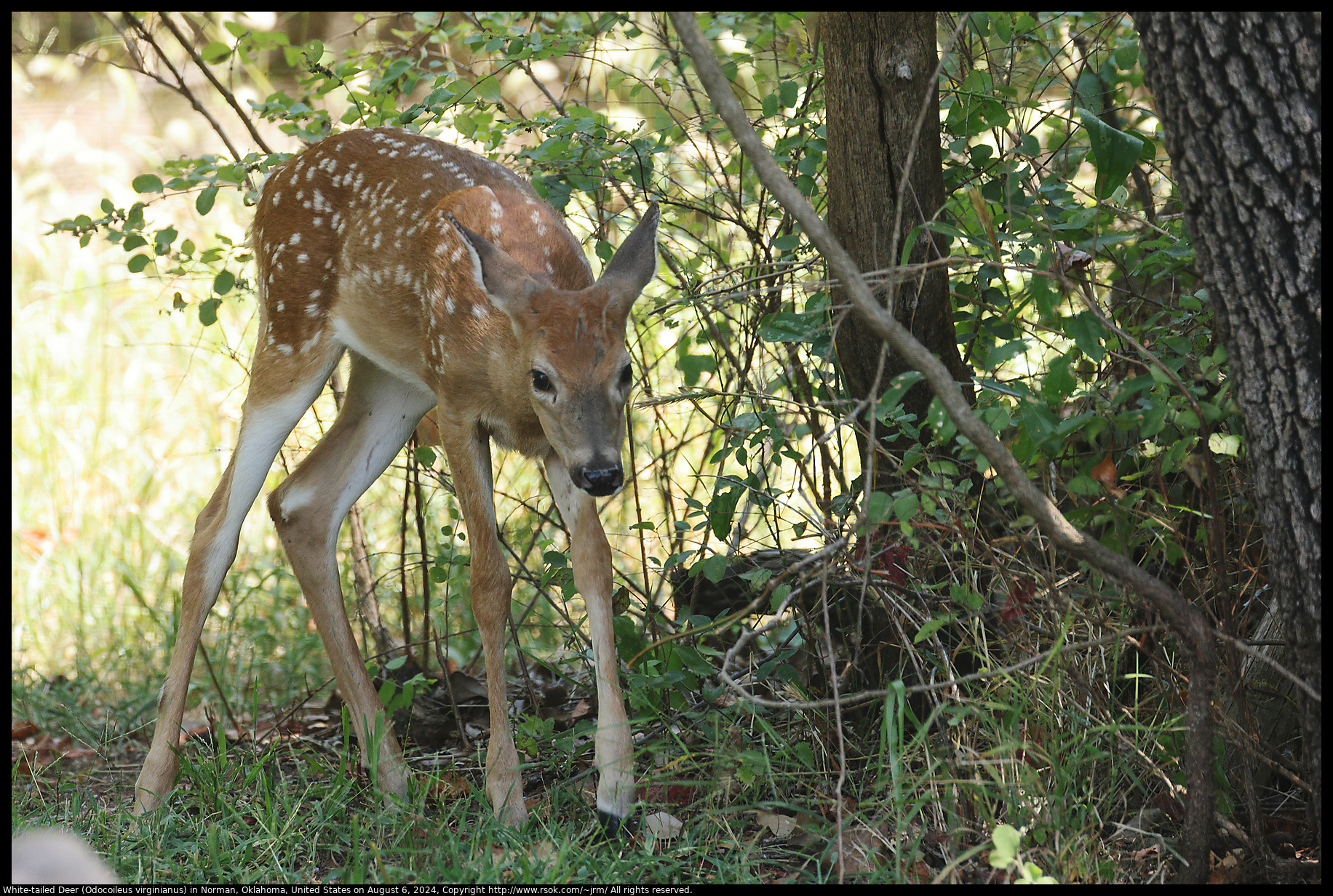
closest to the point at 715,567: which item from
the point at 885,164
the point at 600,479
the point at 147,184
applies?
the point at 600,479

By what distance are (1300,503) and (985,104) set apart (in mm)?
1473

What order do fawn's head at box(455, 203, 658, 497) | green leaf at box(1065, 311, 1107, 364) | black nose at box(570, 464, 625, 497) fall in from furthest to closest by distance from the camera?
fawn's head at box(455, 203, 658, 497) < black nose at box(570, 464, 625, 497) < green leaf at box(1065, 311, 1107, 364)

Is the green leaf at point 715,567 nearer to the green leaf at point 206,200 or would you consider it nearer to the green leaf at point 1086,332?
the green leaf at point 1086,332

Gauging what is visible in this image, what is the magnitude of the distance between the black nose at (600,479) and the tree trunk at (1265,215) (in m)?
1.56

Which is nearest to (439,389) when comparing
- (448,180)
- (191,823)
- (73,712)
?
(448,180)

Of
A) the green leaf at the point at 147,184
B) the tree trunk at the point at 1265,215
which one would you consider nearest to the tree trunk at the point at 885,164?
the tree trunk at the point at 1265,215

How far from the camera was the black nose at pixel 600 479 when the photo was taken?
319cm

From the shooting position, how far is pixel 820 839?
3.01 meters

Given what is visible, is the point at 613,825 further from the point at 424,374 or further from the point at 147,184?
the point at 147,184

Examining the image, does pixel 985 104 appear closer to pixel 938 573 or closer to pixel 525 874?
pixel 938 573

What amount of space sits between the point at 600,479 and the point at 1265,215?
173cm

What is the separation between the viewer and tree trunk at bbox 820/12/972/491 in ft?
10.7

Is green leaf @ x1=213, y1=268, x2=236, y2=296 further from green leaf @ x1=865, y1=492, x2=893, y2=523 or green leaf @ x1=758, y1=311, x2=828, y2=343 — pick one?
green leaf @ x1=865, y1=492, x2=893, y2=523

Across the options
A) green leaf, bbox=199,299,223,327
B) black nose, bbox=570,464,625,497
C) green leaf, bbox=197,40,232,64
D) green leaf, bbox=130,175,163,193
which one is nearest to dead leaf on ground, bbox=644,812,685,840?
black nose, bbox=570,464,625,497
